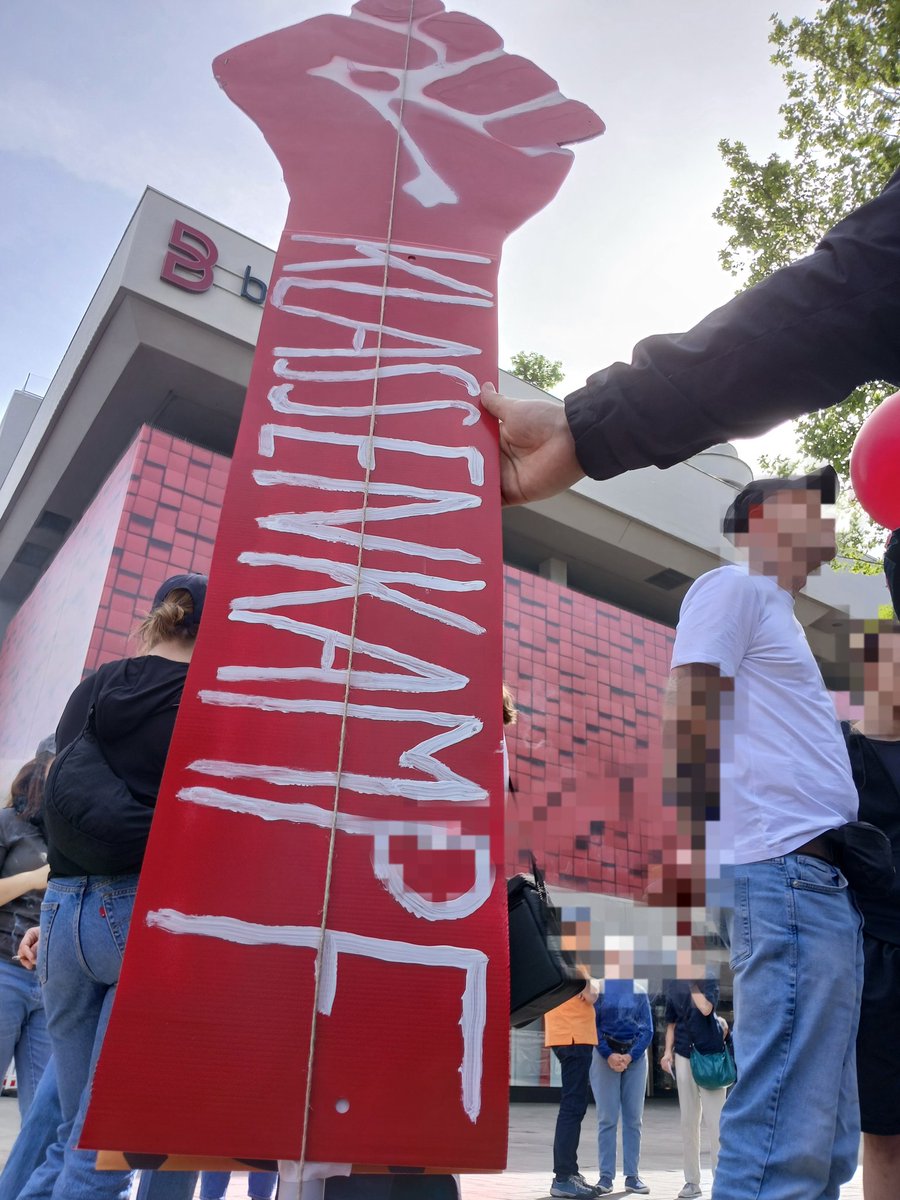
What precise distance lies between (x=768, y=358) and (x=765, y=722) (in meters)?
0.87

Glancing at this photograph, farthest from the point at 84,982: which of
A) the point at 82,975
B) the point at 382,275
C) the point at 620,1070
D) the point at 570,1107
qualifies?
the point at 620,1070

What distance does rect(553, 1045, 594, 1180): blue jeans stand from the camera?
4.86 m

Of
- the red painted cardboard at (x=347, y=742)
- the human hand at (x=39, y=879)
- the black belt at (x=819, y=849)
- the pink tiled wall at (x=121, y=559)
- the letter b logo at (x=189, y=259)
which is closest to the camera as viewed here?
the red painted cardboard at (x=347, y=742)

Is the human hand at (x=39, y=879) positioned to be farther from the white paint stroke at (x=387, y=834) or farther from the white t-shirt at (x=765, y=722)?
the white t-shirt at (x=765, y=722)

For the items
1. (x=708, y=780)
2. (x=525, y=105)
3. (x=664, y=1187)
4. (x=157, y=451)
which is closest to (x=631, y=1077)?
(x=664, y=1187)

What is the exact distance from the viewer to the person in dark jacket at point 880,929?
188cm

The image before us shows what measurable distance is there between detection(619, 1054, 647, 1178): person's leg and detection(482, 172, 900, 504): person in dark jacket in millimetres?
5190

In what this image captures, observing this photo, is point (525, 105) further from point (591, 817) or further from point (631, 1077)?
point (631, 1077)

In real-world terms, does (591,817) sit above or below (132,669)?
below

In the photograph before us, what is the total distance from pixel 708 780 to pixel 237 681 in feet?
2.59

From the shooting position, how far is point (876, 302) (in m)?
1.05

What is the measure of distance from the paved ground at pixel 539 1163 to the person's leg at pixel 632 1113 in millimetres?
154

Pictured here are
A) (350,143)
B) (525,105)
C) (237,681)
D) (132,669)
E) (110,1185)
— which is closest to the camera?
(237,681)

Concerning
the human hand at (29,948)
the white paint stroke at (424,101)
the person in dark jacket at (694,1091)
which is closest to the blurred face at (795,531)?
the white paint stroke at (424,101)
